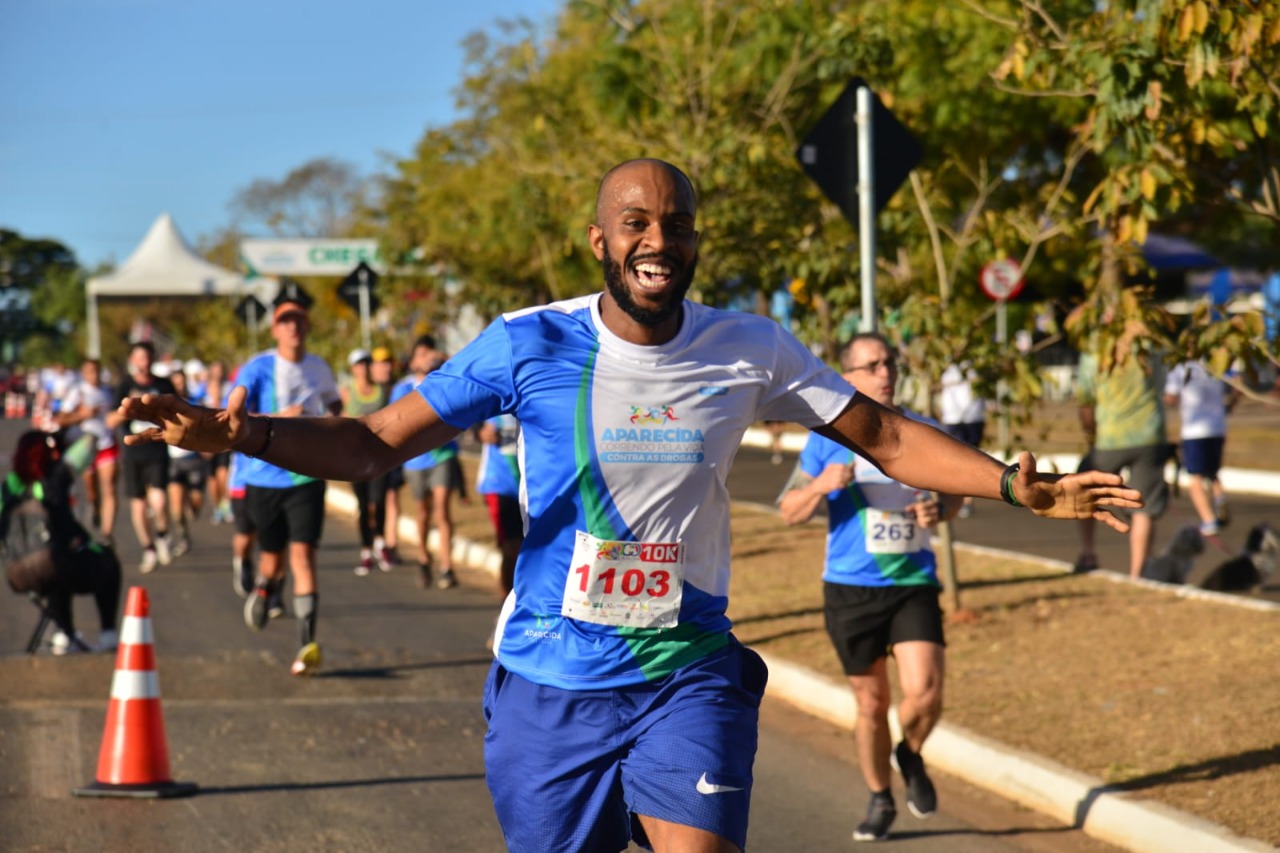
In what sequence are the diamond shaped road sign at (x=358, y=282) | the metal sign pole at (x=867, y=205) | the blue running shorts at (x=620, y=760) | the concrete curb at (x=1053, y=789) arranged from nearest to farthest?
the blue running shorts at (x=620, y=760)
the concrete curb at (x=1053, y=789)
the metal sign pole at (x=867, y=205)
the diamond shaped road sign at (x=358, y=282)

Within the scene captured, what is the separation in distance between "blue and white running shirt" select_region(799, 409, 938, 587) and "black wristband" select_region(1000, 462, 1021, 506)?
258 cm

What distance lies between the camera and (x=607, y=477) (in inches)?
150

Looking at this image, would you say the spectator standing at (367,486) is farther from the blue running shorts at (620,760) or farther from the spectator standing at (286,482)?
the blue running shorts at (620,760)

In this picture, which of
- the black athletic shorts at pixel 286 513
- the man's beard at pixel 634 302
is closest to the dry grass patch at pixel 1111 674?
the black athletic shorts at pixel 286 513

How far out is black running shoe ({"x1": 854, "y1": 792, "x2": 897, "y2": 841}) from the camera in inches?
250

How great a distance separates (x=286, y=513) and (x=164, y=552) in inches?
255

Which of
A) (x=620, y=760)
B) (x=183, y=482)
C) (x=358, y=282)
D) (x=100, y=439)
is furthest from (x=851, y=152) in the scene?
(x=358, y=282)

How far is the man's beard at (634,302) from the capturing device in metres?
3.79

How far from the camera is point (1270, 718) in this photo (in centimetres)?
743

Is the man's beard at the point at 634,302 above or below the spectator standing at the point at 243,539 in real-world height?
above

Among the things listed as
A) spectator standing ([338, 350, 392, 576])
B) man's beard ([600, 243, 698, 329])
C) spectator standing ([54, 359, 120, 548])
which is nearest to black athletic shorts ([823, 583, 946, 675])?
man's beard ([600, 243, 698, 329])

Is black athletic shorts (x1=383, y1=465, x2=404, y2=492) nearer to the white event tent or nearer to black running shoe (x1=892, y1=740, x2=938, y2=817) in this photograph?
black running shoe (x1=892, y1=740, x2=938, y2=817)

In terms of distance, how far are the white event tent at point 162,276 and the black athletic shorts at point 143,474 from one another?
200 feet

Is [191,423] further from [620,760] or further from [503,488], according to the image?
[503,488]
